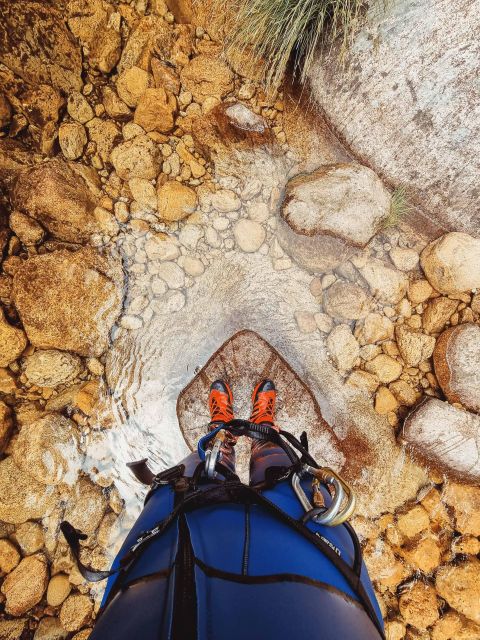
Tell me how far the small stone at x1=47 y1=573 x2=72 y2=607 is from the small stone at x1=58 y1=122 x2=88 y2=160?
9.00ft

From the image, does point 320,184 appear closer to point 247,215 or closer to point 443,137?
point 247,215

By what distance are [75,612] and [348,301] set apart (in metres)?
2.69

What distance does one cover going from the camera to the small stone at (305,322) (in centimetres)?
225

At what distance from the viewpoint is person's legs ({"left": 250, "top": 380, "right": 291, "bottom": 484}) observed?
5.69 ft

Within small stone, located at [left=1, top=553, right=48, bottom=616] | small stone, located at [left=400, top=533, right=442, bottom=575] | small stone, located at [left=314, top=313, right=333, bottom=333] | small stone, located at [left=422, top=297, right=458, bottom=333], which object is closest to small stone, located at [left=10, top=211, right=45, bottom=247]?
small stone, located at [left=314, top=313, right=333, bottom=333]

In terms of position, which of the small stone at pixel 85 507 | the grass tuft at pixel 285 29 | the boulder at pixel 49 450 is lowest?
the small stone at pixel 85 507

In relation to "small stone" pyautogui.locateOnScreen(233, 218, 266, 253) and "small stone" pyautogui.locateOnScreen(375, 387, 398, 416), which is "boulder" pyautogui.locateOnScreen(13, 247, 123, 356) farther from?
"small stone" pyautogui.locateOnScreen(375, 387, 398, 416)

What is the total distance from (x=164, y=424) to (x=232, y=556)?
1.24 m

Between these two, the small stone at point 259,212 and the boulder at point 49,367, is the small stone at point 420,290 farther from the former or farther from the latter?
the boulder at point 49,367

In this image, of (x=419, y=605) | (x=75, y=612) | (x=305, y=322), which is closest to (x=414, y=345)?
(x=305, y=322)

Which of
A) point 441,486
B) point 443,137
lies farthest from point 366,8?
point 441,486

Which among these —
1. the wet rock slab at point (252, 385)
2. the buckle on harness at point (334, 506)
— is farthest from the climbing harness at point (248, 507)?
the wet rock slab at point (252, 385)

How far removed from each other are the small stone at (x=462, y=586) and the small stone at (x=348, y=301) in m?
1.77

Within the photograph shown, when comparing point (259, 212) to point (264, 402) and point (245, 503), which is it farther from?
point (245, 503)
